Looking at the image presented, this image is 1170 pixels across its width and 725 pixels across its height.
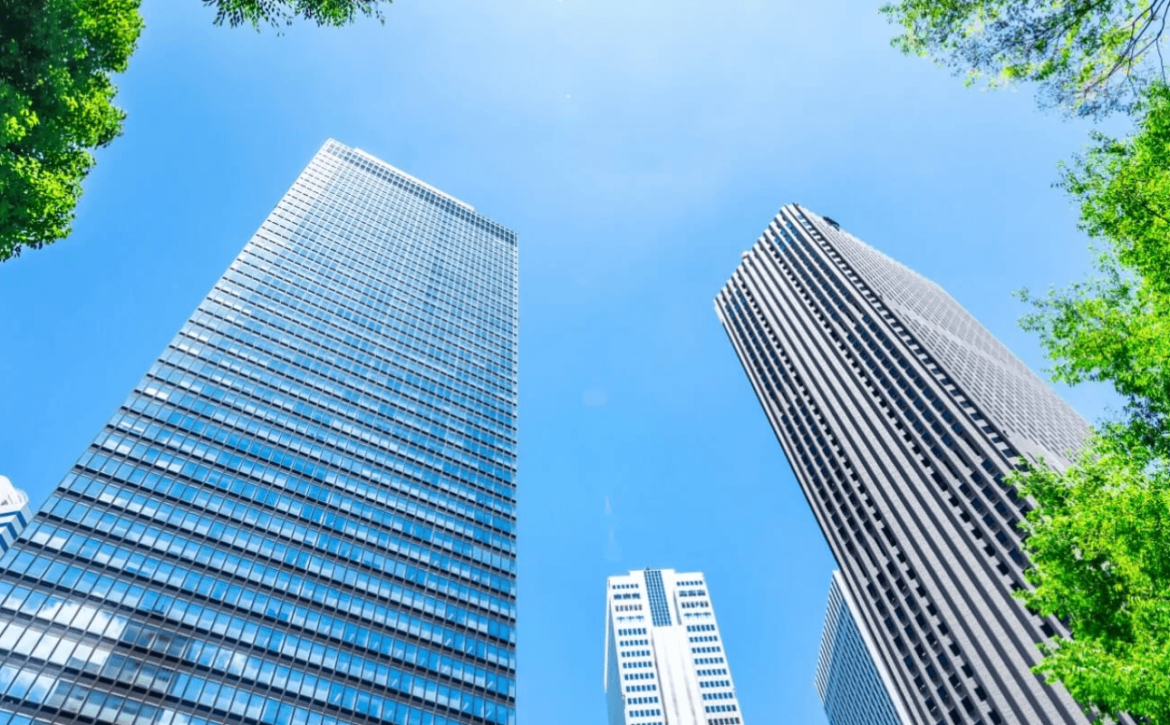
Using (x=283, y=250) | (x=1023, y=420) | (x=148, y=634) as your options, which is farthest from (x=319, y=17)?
(x=283, y=250)

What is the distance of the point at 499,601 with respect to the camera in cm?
9375

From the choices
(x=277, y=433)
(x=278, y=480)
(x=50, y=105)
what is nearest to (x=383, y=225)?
(x=277, y=433)

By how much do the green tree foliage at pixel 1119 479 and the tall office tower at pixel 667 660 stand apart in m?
162

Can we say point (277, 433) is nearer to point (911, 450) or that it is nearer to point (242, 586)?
point (242, 586)

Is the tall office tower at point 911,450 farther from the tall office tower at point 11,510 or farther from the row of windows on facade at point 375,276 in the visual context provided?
the tall office tower at point 11,510

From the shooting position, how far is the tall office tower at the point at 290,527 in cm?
6288

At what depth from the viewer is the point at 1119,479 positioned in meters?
15.9

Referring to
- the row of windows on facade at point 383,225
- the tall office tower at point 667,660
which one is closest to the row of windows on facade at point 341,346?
the row of windows on facade at point 383,225

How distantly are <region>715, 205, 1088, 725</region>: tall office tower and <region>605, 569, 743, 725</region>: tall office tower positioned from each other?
288ft

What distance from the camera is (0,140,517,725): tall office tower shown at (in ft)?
206

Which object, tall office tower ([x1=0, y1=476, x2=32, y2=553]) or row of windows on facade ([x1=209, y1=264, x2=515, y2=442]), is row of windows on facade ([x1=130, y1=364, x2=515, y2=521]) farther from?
tall office tower ([x1=0, y1=476, x2=32, y2=553])

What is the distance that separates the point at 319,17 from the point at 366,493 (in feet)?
273

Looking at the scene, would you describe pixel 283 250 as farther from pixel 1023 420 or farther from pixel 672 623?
pixel 672 623

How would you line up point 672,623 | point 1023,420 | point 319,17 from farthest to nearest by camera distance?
point 672,623 < point 1023,420 < point 319,17
